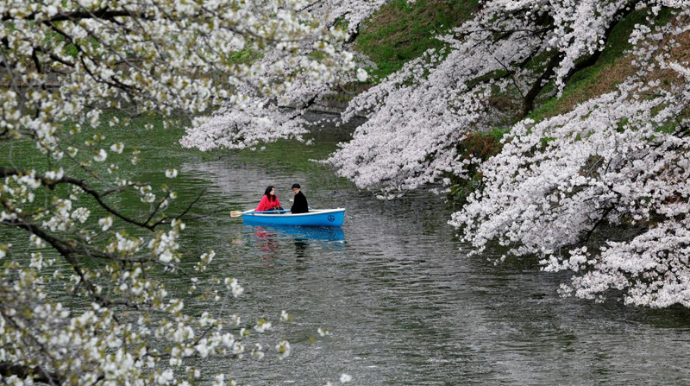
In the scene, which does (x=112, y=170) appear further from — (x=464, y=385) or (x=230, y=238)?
(x=230, y=238)

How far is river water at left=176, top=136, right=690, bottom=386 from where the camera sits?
47.1 ft

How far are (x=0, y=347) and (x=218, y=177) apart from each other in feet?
89.1

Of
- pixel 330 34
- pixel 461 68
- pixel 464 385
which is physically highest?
pixel 461 68

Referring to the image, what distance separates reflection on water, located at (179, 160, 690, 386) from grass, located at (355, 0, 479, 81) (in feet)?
60.6

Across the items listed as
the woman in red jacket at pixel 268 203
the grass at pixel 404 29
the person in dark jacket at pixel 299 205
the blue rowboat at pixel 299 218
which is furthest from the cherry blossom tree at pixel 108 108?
the grass at pixel 404 29

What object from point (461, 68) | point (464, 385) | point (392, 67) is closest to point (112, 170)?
point (464, 385)

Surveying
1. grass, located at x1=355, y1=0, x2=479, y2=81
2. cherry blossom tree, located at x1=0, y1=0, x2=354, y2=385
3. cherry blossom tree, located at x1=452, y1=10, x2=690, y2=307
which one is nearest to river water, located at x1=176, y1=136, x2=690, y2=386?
cherry blossom tree, located at x1=452, y1=10, x2=690, y2=307

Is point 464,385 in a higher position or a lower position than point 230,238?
lower

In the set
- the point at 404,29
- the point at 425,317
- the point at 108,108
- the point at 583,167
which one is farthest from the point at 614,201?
the point at 404,29

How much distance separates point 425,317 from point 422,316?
0.26 feet

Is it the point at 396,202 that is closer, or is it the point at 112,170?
the point at 112,170

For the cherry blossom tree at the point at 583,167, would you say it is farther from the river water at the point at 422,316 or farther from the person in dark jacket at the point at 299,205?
the person in dark jacket at the point at 299,205

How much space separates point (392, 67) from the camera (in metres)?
43.5

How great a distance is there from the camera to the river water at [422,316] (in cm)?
1435
